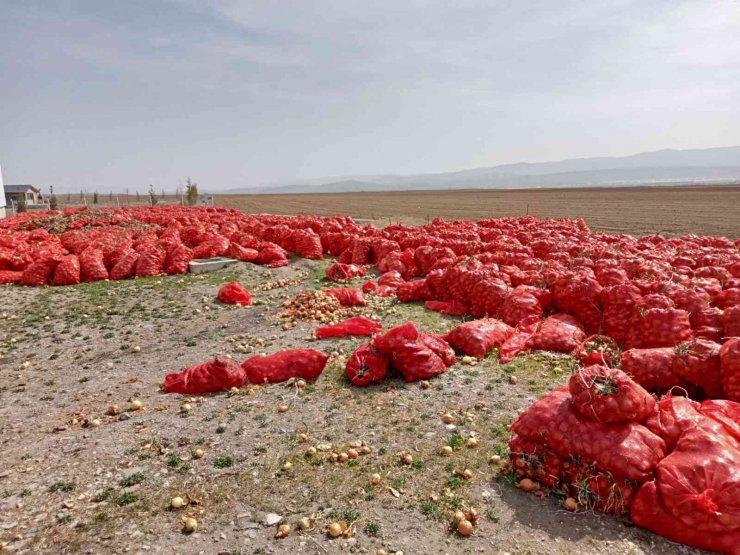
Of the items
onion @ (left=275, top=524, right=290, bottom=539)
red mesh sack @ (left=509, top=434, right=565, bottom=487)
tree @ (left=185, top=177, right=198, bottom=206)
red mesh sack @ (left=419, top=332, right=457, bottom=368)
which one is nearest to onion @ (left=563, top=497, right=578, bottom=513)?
red mesh sack @ (left=509, top=434, right=565, bottom=487)

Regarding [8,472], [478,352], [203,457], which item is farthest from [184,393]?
[478,352]

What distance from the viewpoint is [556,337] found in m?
6.47

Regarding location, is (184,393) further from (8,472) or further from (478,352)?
(478,352)

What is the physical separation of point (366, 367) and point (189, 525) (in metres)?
2.67

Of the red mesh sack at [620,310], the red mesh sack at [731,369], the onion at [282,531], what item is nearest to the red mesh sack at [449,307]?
the red mesh sack at [620,310]

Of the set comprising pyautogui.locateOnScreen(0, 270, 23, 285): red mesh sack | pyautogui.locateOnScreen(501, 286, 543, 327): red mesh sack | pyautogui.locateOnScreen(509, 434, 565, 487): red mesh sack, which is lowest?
pyautogui.locateOnScreen(509, 434, 565, 487): red mesh sack

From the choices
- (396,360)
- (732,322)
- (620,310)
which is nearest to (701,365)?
(732,322)

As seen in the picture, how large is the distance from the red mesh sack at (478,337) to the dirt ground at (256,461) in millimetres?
284

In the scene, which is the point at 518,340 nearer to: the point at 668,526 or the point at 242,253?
the point at 668,526

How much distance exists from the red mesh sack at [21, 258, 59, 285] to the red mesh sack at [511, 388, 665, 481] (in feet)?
37.4

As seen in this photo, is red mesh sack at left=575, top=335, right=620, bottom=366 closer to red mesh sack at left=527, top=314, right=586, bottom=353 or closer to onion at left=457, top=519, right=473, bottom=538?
red mesh sack at left=527, top=314, right=586, bottom=353

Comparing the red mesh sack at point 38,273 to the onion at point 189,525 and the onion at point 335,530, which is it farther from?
the onion at point 335,530

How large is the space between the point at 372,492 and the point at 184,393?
2.85m

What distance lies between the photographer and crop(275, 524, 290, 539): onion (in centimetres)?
340
